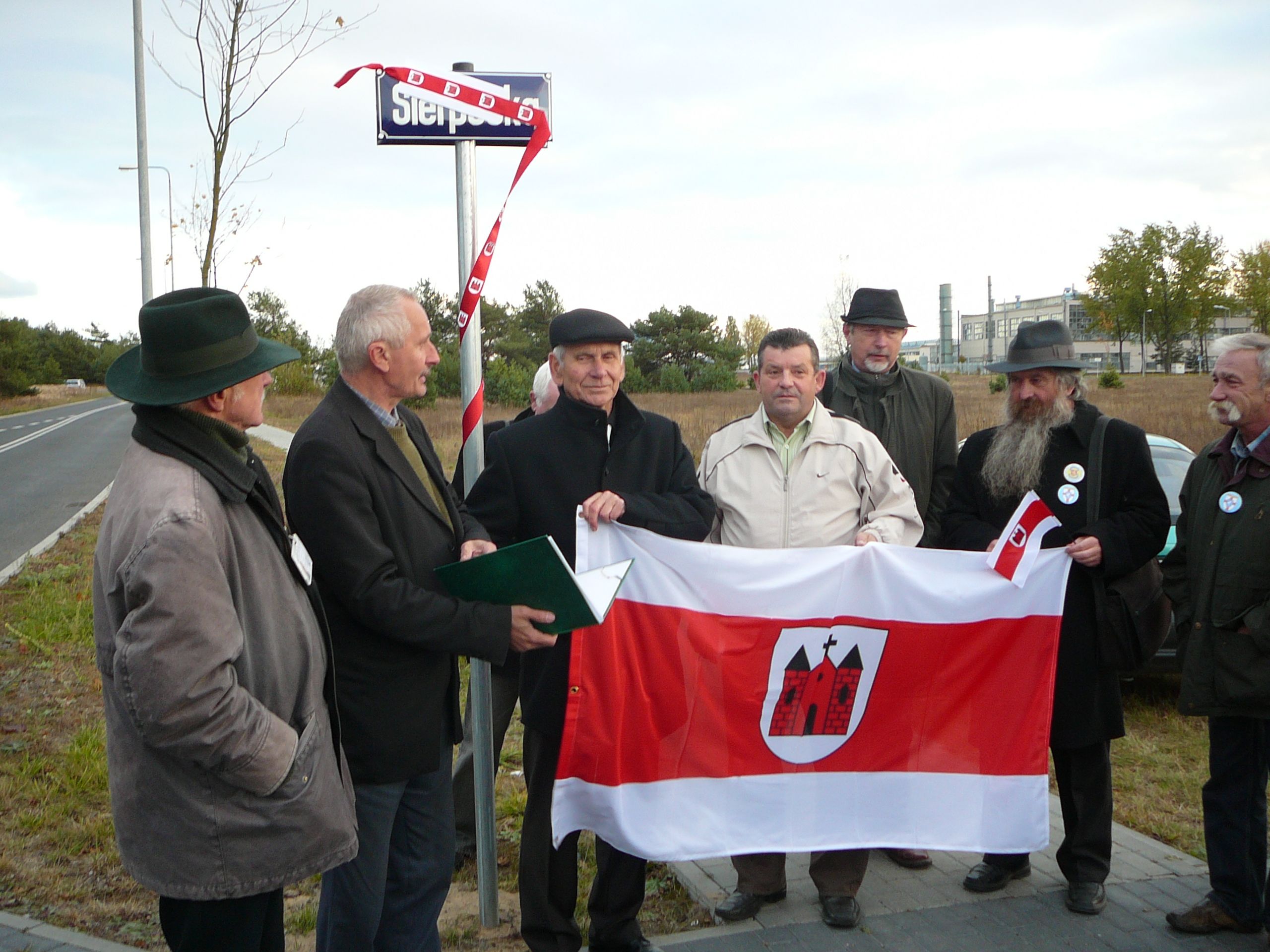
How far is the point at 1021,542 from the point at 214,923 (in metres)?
3.04

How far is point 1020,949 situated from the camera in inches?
147

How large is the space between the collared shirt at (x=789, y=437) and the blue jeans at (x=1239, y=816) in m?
1.85

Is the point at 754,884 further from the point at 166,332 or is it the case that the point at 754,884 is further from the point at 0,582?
the point at 0,582

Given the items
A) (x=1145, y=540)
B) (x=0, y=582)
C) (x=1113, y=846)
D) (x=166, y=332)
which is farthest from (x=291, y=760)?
(x=0, y=582)

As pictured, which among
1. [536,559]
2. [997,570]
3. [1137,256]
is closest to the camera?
[536,559]

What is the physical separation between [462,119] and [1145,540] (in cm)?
310

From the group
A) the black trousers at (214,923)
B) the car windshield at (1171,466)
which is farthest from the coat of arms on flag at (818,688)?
the car windshield at (1171,466)

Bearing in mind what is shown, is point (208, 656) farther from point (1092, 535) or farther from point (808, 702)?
point (1092, 535)

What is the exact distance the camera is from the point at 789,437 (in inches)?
164

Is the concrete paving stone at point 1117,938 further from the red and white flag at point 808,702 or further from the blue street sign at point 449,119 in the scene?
the blue street sign at point 449,119

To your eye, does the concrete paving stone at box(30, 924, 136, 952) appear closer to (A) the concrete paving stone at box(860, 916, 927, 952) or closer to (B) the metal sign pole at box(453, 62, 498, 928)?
(B) the metal sign pole at box(453, 62, 498, 928)

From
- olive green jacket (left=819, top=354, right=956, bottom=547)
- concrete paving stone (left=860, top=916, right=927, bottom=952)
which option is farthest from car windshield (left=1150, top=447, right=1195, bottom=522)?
concrete paving stone (left=860, top=916, right=927, bottom=952)

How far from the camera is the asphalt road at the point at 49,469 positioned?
14.7 m

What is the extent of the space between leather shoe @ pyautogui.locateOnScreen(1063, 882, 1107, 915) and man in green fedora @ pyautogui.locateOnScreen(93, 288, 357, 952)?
114 inches
